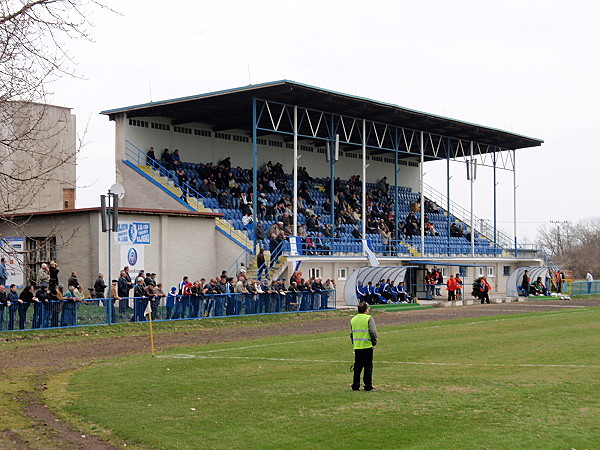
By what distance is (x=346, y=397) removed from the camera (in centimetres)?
1412

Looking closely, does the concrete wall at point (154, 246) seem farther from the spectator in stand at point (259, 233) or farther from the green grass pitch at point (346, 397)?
the green grass pitch at point (346, 397)

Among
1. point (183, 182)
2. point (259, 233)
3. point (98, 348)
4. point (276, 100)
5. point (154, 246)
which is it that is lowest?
point (98, 348)

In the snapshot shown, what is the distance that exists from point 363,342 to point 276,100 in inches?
1208

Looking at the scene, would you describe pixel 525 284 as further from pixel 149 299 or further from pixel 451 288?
pixel 149 299

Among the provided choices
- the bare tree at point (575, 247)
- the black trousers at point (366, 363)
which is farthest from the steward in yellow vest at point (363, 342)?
the bare tree at point (575, 247)

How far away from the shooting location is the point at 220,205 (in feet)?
146

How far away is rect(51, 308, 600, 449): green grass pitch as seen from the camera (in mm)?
11102

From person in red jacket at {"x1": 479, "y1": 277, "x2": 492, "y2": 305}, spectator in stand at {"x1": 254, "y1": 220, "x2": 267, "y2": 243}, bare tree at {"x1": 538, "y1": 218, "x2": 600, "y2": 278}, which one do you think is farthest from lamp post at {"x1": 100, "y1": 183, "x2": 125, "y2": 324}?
bare tree at {"x1": 538, "y1": 218, "x2": 600, "y2": 278}

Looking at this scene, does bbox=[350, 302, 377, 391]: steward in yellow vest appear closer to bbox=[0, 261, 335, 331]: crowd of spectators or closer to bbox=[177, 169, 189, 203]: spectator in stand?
bbox=[0, 261, 335, 331]: crowd of spectators

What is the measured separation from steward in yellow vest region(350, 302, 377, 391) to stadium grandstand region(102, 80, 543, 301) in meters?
23.8

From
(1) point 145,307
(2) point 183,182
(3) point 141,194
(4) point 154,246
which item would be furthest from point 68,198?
(1) point 145,307

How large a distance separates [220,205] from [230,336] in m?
17.6

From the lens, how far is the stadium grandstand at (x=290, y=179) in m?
42.2

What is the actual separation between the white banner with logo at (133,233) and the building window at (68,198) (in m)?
15.7
